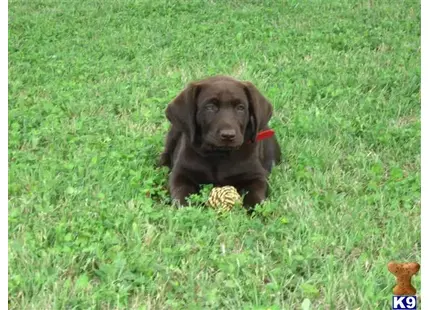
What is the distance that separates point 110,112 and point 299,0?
310 inches

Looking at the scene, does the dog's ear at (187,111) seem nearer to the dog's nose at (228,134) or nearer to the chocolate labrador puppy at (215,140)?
the chocolate labrador puppy at (215,140)

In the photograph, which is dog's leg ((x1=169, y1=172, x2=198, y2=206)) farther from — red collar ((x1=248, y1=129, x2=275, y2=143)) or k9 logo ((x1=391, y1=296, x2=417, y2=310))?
k9 logo ((x1=391, y1=296, x2=417, y2=310))

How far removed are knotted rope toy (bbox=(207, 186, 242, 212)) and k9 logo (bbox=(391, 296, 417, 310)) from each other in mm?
1712

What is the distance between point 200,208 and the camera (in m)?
4.83

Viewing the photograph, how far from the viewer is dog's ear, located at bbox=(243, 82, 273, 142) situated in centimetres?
539

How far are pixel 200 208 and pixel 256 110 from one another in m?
0.99

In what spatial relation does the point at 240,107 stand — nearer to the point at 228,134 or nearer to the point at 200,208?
the point at 228,134

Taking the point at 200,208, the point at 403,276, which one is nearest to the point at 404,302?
the point at 403,276

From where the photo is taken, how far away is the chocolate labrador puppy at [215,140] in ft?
17.2

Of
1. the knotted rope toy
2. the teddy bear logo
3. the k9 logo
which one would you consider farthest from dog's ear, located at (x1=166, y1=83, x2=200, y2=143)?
the k9 logo

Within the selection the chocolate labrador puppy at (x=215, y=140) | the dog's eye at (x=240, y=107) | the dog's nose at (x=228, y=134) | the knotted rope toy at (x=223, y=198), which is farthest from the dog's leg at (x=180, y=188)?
the dog's eye at (x=240, y=107)

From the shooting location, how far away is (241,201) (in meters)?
5.12

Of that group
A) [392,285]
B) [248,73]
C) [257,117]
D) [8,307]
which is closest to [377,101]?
[248,73]

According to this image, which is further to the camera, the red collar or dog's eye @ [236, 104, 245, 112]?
the red collar
